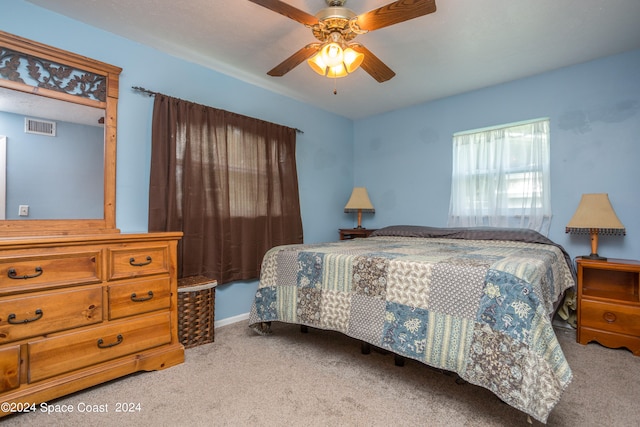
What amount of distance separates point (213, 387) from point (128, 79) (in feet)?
7.44

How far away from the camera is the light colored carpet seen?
145 cm

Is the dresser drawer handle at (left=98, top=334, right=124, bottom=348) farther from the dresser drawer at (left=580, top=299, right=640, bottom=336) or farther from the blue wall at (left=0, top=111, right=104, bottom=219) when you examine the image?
the dresser drawer at (left=580, top=299, right=640, bottom=336)

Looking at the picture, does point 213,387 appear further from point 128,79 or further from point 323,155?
point 323,155

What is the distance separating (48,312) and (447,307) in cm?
203

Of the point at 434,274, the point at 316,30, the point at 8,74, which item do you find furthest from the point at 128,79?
the point at 434,274

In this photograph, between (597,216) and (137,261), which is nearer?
(137,261)

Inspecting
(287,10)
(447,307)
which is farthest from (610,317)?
(287,10)

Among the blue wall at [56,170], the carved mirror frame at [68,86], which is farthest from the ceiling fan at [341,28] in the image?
the blue wall at [56,170]

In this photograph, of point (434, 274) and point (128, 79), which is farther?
point (128, 79)

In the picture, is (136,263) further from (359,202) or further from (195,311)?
(359,202)

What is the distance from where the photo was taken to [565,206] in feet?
9.21

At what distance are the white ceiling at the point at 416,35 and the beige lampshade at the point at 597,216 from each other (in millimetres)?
1248

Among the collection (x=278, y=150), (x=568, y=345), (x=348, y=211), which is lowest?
A: (x=568, y=345)

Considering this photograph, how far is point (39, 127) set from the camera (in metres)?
1.95
